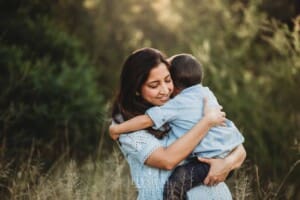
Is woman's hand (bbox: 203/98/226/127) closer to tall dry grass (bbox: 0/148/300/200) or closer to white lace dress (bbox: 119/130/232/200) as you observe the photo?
white lace dress (bbox: 119/130/232/200)

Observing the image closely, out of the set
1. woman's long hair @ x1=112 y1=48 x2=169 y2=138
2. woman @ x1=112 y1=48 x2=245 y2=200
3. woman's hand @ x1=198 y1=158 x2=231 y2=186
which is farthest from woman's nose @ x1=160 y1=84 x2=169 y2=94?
woman's hand @ x1=198 y1=158 x2=231 y2=186

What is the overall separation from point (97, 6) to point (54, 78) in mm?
3393

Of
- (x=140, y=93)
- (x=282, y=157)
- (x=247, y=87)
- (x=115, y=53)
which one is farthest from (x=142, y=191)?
(x=115, y=53)

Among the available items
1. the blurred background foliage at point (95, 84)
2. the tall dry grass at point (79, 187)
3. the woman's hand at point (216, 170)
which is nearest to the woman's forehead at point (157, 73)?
the woman's hand at point (216, 170)

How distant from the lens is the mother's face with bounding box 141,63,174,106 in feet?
10.3

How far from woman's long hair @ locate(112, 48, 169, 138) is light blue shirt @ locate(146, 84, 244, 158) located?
0.49 ft

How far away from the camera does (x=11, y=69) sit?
20.5ft

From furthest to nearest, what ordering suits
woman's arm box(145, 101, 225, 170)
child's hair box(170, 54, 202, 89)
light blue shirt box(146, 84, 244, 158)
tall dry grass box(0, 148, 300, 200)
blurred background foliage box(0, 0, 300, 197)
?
blurred background foliage box(0, 0, 300, 197), tall dry grass box(0, 148, 300, 200), child's hair box(170, 54, 202, 89), light blue shirt box(146, 84, 244, 158), woman's arm box(145, 101, 225, 170)

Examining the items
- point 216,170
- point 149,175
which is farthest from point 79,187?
point 216,170

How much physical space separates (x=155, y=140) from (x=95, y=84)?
14.2ft

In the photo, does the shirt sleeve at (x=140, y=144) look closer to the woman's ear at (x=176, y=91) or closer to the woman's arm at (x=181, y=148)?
the woman's arm at (x=181, y=148)

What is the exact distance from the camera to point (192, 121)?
3.14m

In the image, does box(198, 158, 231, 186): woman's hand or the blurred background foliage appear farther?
the blurred background foliage

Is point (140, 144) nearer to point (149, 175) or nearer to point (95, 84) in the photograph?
point (149, 175)
